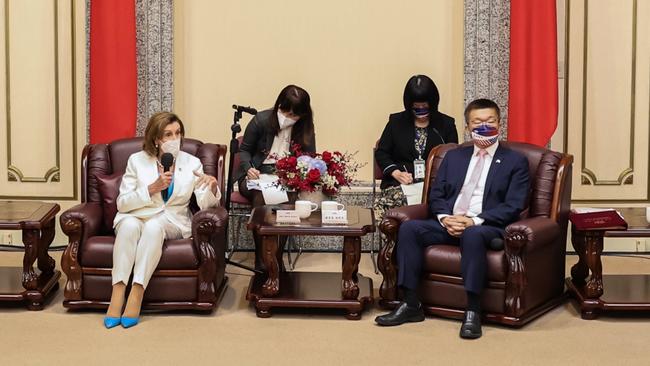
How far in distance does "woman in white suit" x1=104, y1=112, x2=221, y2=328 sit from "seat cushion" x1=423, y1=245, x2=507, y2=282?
3.84 feet

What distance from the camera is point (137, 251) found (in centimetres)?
Answer: 494

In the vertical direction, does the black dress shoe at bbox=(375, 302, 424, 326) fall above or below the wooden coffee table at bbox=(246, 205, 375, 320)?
below

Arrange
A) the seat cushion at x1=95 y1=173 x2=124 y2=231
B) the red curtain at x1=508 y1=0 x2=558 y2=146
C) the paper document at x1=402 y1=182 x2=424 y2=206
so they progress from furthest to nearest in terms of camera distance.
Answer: the red curtain at x1=508 y1=0 x2=558 y2=146 < the paper document at x1=402 y1=182 x2=424 y2=206 < the seat cushion at x1=95 y1=173 x2=124 y2=231

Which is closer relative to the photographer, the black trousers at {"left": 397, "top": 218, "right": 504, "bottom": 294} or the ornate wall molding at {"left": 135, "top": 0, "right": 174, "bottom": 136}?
the black trousers at {"left": 397, "top": 218, "right": 504, "bottom": 294}

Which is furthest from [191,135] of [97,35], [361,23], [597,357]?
[597,357]

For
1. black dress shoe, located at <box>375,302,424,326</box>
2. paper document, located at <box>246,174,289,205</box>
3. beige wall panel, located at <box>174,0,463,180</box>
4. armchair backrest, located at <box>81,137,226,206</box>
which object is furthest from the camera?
beige wall panel, located at <box>174,0,463,180</box>

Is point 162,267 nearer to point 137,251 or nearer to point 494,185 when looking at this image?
point 137,251

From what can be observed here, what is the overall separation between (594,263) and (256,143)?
7.25ft

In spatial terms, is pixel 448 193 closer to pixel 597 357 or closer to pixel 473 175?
pixel 473 175

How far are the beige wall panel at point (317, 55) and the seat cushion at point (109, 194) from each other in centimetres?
162

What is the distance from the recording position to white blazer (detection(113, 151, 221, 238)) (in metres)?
5.13

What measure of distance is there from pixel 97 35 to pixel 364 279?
249 centimetres

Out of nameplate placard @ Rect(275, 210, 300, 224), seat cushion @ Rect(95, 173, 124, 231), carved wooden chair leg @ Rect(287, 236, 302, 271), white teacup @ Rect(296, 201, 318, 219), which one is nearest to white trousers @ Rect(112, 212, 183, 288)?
seat cushion @ Rect(95, 173, 124, 231)

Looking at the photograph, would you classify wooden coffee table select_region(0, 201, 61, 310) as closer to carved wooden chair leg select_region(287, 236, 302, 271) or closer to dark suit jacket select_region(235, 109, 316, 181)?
dark suit jacket select_region(235, 109, 316, 181)
